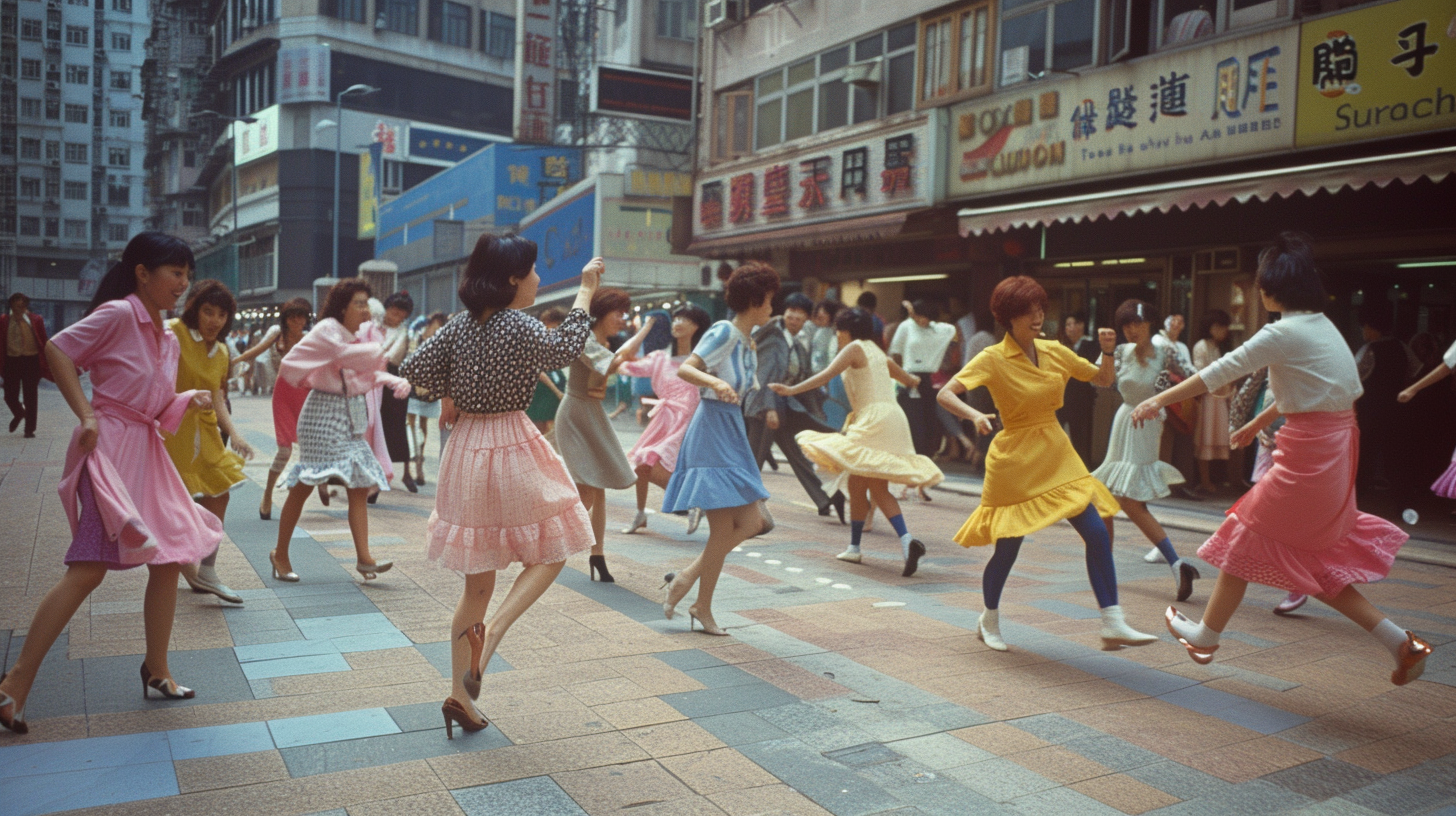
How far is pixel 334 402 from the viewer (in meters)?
6.82

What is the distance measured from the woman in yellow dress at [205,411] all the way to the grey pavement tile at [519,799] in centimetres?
299

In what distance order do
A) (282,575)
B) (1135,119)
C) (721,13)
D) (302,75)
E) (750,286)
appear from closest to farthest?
(750,286) → (282,575) → (1135,119) → (721,13) → (302,75)

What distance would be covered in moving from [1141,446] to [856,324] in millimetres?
2037

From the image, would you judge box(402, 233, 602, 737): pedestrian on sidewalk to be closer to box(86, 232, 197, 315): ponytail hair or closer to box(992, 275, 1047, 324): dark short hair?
box(86, 232, 197, 315): ponytail hair

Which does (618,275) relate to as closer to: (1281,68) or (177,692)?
(1281,68)

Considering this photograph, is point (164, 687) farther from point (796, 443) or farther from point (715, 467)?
point (796, 443)

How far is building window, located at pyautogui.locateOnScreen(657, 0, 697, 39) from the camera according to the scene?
2883cm

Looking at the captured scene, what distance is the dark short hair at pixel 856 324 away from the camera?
7.91 m

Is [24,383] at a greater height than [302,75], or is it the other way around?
[302,75]

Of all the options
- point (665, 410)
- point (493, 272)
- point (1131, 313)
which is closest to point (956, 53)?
point (665, 410)

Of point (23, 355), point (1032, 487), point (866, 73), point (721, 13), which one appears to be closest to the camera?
point (1032, 487)

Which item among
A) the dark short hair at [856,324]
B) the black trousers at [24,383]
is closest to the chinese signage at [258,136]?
the black trousers at [24,383]

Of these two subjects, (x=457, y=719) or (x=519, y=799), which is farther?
(x=457, y=719)

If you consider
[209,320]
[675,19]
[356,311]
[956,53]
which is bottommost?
[209,320]
